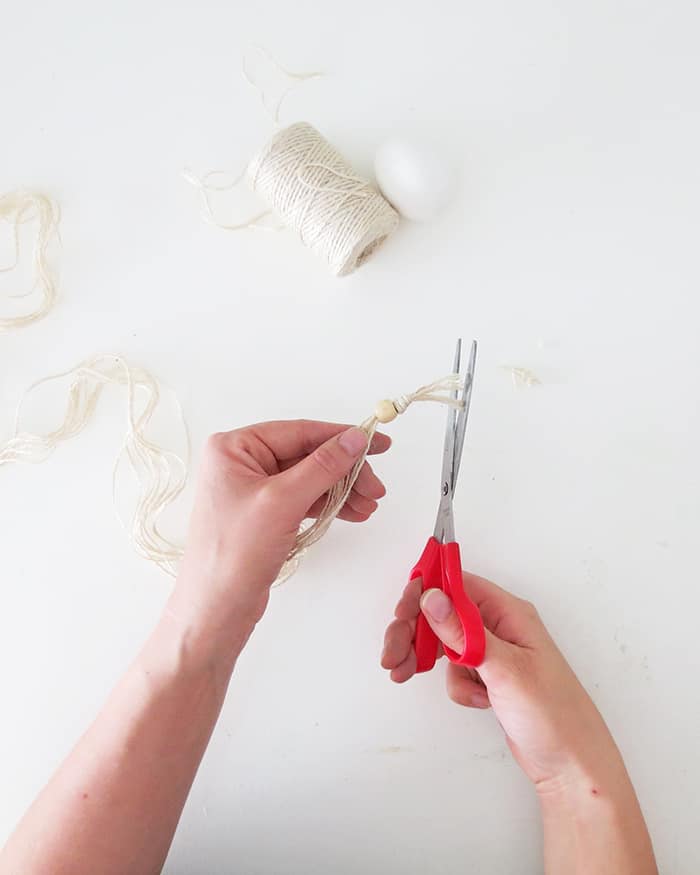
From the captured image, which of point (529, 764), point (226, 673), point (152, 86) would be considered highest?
point (152, 86)

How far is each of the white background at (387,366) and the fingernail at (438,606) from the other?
17 centimetres

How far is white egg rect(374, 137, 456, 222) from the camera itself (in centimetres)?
101

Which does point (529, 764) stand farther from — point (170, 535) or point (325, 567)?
point (170, 535)

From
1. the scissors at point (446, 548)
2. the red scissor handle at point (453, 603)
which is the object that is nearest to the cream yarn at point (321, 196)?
the scissors at point (446, 548)

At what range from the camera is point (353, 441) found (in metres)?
0.87

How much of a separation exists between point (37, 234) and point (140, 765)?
709 millimetres

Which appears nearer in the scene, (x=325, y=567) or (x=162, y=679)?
(x=162, y=679)

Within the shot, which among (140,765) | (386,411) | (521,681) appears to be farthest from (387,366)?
(140,765)

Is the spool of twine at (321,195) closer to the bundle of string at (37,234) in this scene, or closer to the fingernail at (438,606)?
the bundle of string at (37,234)

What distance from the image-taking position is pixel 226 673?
897mm

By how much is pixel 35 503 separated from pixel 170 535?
186mm

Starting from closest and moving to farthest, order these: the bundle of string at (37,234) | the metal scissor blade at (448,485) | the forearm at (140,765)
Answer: the forearm at (140,765)
the metal scissor blade at (448,485)
the bundle of string at (37,234)

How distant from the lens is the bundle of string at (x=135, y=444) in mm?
1023

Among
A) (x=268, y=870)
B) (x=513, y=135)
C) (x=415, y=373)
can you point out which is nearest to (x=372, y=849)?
(x=268, y=870)
